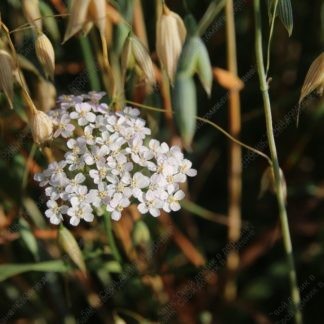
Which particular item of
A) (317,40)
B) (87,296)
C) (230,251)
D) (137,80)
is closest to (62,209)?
(137,80)

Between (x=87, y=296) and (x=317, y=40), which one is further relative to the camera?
(x=317, y=40)

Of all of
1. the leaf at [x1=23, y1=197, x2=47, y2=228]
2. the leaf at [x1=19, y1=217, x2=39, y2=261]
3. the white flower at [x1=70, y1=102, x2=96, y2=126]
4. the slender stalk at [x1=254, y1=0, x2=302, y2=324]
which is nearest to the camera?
the slender stalk at [x1=254, y1=0, x2=302, y2=324]

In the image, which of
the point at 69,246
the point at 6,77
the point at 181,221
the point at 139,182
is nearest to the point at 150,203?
the point at 139,182

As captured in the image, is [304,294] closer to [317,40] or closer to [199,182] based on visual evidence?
Answer: [199,182]

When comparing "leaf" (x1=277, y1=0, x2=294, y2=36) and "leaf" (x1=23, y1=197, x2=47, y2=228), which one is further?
"leaf" (x1=23, y1=197, x2=47, y2=228)

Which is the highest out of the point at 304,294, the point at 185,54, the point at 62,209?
the point at 185,54

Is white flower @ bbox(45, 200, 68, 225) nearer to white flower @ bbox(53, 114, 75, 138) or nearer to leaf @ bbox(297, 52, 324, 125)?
white flower @ bbox(53, 114, 75, 138)

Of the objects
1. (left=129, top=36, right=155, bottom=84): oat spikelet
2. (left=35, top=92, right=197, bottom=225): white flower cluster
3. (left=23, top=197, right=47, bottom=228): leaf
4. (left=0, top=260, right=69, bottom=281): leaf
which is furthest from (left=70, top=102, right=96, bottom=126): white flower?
(left=23, top=197, right=47, bottom=228): leaf

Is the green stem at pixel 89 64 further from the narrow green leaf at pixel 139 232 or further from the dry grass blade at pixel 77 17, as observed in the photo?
the dry grass blade at pixel 77 17
